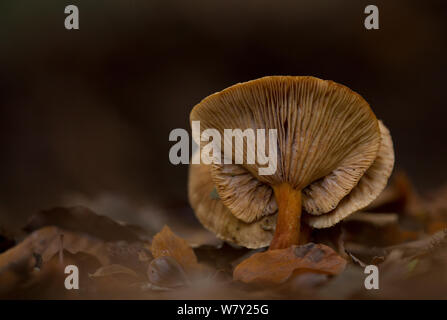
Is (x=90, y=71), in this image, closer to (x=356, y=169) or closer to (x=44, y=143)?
(x=44, y=143)

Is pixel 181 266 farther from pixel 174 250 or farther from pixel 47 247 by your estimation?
pixel 47 247

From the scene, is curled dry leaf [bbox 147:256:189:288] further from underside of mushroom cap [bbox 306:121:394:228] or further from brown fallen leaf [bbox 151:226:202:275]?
underside of mushroom cap [bbox 306:121:394:228]

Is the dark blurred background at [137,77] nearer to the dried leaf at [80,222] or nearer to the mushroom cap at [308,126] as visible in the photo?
the dried leaf at [80,222]

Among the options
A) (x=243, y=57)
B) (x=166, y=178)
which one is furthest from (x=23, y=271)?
(x=243, y=57)

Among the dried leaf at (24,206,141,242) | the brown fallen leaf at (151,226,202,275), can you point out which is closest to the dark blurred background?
the dried leaf at (24,206,141,242)
